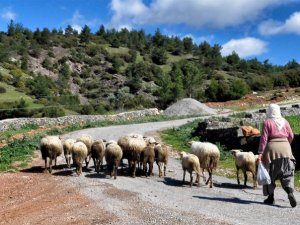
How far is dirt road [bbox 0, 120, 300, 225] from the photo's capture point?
1055 cm

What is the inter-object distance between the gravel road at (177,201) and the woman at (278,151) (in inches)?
28.6

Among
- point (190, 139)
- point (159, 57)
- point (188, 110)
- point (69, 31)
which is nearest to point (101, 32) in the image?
point (69, 31)

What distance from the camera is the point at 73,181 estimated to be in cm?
1504

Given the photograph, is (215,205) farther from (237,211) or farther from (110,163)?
(110,163)

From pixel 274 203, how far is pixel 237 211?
144 cm

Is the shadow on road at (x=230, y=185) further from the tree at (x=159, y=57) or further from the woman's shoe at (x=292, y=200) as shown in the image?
the tree at (x=159, y=57)

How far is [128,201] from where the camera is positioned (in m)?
12.2

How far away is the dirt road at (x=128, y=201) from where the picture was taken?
1055 cm

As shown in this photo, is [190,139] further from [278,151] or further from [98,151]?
[278,151]

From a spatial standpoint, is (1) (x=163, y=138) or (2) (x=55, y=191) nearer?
(2) (x=55, y=191)

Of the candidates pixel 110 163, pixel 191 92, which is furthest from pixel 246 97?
pixel 110 163

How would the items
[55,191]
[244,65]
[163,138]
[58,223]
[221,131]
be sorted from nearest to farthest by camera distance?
[58,223]
[55,191]
[221,131]
[163,138]
[244,65]

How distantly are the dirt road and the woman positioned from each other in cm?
73

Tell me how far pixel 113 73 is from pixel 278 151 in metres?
100
